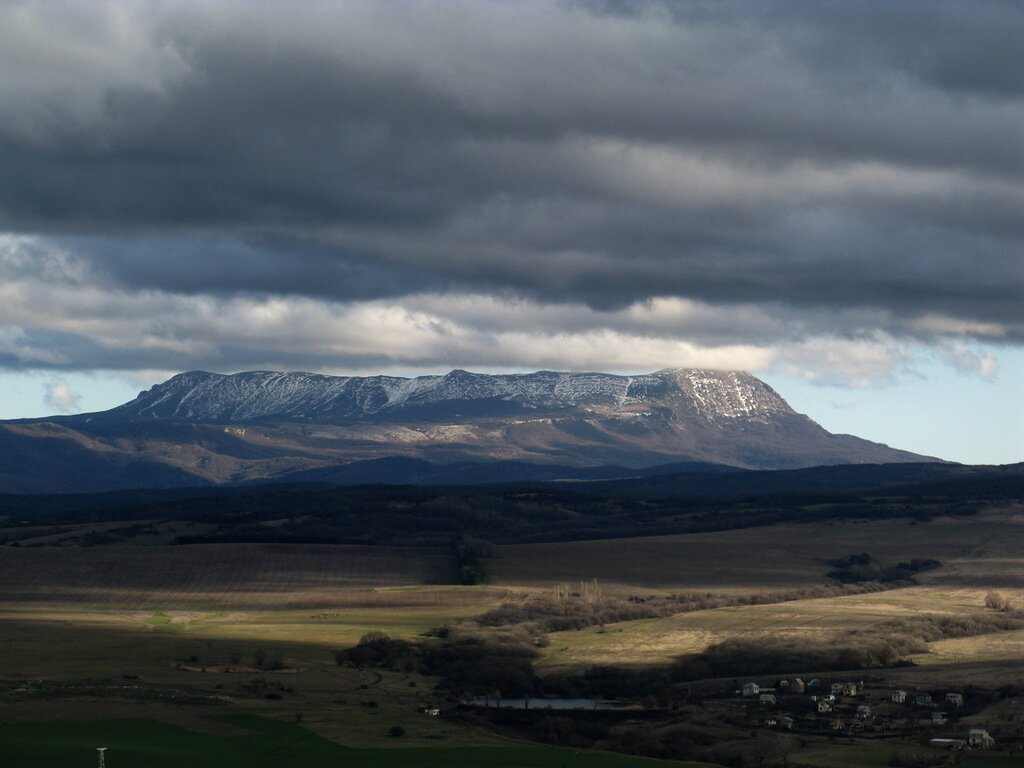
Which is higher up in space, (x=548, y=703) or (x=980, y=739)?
(x=980, y=739)

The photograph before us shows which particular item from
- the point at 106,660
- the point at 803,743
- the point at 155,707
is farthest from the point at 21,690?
the point at 803,743

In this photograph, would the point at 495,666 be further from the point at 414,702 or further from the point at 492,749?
the point at 492,749

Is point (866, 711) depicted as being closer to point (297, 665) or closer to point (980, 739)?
point (980, 739)

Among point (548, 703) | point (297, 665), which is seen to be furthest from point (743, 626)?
point (297, 665)

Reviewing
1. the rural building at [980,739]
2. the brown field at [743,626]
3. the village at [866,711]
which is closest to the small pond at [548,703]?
the village at [866,711]

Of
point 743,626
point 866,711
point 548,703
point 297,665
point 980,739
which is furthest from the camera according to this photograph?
point 743,626

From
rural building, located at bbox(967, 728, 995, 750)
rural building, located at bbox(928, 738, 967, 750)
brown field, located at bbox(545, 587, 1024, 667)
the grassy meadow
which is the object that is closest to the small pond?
the grassy meadow

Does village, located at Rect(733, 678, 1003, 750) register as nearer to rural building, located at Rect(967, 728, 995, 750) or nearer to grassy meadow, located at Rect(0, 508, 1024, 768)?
rural building, located at Rect(967, 728, 995, 750)
